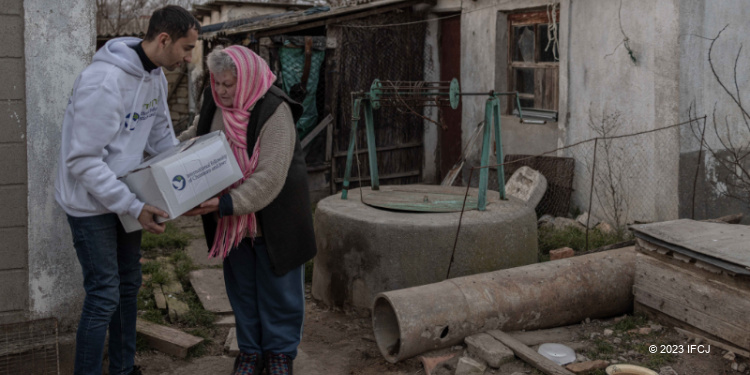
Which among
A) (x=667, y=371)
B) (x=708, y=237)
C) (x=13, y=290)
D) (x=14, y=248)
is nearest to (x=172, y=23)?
(x=14, y=248)

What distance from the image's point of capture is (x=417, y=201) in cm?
545

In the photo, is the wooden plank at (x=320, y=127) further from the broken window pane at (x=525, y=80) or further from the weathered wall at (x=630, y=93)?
the weathered wall at (x=630, y=93)

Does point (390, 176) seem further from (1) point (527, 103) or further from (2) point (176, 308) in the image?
(2) point (176, 308)

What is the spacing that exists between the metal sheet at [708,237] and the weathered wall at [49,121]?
3.24 meters

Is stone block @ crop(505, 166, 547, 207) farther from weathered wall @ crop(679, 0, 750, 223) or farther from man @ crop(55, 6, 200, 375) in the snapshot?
man @ crop(55, 6, 200, 375)

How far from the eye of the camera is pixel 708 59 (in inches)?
254

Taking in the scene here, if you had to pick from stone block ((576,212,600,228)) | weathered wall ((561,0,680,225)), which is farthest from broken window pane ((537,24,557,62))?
stone block ((576,212,600,228))

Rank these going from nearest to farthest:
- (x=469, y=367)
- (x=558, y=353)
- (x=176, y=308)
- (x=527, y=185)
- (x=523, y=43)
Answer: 1. (x=469, y=367)
2. (x=558, y=353)
3. (x=176, y=308)
4. (x=527, y=185)
5. (x=523, y=43)

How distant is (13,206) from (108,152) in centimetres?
87

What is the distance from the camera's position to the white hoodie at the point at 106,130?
288 centimetres

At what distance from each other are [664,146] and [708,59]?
869 millimetres

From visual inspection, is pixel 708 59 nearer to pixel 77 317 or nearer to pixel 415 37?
pixel 415 37

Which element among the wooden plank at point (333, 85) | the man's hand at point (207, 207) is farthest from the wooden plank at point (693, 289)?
the wooden plank at point (333, 85)

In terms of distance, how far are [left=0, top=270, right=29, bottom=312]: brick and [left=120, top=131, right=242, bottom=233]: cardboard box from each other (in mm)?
956
